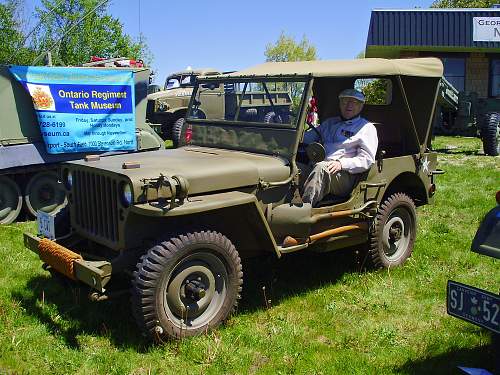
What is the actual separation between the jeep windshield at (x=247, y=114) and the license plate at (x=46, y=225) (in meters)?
1.45

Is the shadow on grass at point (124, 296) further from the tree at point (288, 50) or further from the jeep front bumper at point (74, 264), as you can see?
the tree at point (288, 50)

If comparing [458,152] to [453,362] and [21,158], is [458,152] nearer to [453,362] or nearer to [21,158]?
[21,158]

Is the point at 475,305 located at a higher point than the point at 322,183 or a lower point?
lower

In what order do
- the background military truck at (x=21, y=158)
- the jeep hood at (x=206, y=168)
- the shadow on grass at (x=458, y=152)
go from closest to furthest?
1. the jeep hood at (x=206, y=168)
2. the background military truck at (x=21, y=158)
3. the shadow on grass at (x=458, y=152)

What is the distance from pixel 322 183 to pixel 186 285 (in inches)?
54.6

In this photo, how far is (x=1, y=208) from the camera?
23.9ft

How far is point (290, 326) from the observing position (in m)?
4.09

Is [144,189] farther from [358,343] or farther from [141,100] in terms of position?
[141,100]

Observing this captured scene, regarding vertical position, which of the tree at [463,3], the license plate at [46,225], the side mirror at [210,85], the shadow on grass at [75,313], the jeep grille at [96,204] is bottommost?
the shadow on grass at [75,313]

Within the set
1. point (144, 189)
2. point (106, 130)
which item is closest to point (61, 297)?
point (144, 189)

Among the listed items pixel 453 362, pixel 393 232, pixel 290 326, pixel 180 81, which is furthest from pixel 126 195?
pixel 180 81

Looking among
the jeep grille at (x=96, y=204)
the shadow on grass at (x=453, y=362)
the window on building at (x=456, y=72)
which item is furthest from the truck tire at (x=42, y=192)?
the window on building at (x=456, y=72)

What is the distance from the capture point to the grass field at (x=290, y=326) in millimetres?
3574

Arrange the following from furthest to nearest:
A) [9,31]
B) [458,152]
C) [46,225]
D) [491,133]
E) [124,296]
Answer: [9,31], [458,152], [491,133], [46,225], [124,296]
